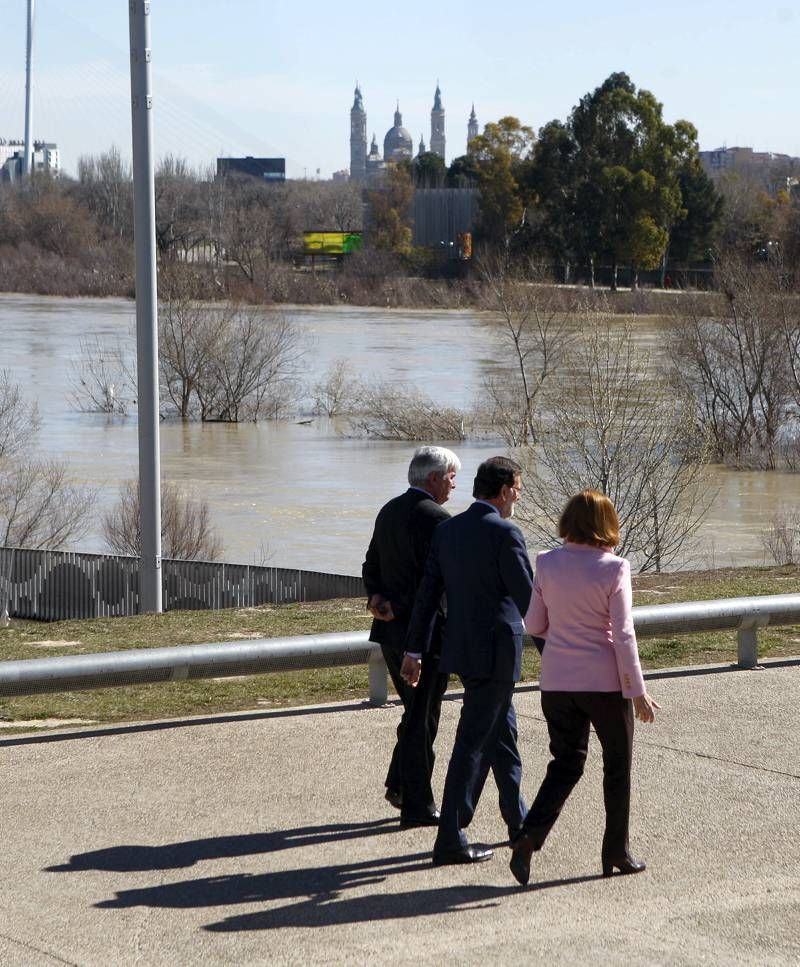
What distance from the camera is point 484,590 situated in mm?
5035

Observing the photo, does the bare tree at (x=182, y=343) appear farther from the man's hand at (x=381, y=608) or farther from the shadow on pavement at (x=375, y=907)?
the shadow on pavement at (x=375, y=907)

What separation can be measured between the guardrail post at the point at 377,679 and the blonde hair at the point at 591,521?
8.26ft

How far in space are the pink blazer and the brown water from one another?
18.6 m

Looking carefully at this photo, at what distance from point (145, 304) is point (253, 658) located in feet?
24.7

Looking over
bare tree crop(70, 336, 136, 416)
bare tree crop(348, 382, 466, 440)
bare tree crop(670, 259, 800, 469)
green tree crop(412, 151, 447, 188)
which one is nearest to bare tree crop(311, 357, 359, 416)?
bare tree crop(348, 382, 466, 440)

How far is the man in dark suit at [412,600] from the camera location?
5.39 m

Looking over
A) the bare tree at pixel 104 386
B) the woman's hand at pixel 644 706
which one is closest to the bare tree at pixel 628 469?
the woman's hand at pixel 644 706

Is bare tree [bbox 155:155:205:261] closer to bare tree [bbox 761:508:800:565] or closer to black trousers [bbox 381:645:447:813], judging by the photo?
bare tree [bbox 761:508:800:565]

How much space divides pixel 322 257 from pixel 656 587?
10710cm

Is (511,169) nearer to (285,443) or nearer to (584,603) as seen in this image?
(285,443)

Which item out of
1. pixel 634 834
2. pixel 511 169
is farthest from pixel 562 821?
pixel 511 169

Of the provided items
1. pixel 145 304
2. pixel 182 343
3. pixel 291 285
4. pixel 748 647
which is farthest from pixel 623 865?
pixel 291 285

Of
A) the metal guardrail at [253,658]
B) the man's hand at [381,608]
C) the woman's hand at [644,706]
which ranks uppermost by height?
the man's hand at [381,608]

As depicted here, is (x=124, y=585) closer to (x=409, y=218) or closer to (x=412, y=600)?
(x=412, y=600)
